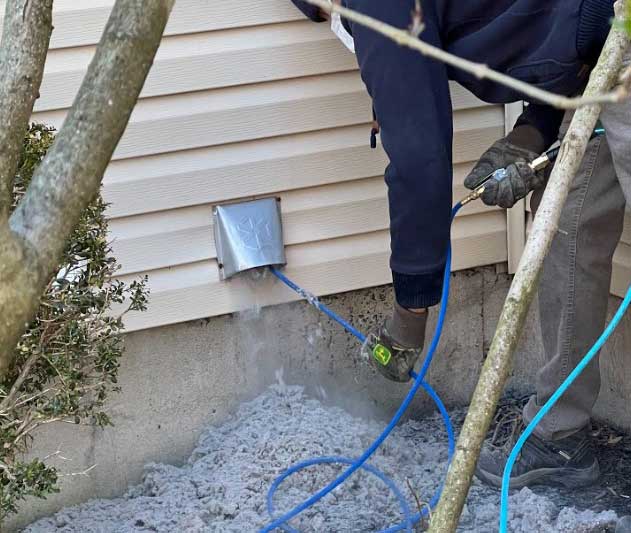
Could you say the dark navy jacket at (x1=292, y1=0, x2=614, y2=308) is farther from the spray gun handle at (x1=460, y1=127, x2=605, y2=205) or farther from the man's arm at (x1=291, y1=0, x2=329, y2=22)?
the man's arm at (x1=291, y1=0, x2=329, y2=22)

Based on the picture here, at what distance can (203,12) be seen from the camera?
3.23m

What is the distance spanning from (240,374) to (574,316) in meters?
1.29

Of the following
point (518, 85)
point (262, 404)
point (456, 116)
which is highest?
point (518, 85)

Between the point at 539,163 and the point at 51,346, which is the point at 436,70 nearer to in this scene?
the point at 539,163

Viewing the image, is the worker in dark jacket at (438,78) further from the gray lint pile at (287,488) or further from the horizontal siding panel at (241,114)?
the gray lint pile at (287,488)

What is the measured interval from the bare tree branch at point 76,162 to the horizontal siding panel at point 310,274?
6.69ft

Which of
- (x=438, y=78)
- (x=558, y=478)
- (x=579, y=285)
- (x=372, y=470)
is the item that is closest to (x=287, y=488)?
(x=372, y=470)

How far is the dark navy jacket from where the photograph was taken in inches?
99.9

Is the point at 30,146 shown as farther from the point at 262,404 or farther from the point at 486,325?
the point at 486,325

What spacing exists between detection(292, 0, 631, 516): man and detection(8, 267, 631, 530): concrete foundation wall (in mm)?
568

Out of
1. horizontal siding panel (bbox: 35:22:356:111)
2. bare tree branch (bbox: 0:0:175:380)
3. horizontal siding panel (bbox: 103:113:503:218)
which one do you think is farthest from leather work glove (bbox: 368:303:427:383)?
bare tree branch (bbox: 0:0:175:380)

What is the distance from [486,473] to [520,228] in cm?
102

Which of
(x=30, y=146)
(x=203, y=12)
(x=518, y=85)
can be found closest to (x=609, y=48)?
(x=518, y=85)

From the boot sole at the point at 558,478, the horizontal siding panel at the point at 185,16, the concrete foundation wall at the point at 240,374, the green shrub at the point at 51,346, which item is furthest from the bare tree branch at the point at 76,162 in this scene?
the boot sole at the point at 558,478
